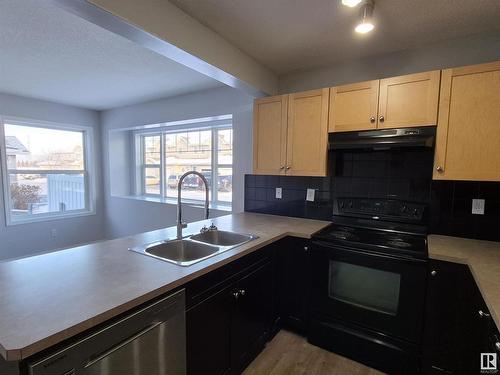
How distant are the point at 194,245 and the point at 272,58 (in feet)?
5.67

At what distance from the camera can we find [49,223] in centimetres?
396

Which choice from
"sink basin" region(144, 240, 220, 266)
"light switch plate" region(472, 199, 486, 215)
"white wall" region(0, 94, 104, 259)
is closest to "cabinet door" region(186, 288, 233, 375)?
→ "sink basin" region(144, 240, 220, 266)

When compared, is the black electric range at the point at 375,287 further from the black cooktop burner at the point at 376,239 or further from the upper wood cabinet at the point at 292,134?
the upper wood cabinet at the point at 292,134

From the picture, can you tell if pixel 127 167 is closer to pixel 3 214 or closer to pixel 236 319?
pixel 3 214

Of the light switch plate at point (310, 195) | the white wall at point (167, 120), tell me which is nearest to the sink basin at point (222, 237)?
the light switch plate at point (310, 195)

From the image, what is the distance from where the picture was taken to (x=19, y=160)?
3.69 m

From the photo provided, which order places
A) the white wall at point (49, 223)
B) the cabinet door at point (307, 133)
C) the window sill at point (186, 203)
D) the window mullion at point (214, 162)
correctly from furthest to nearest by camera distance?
the window mullion at point (214, 162) < the white wall at point (49, 223) < the window sill at point (186, 203) < the cabinet door at point (307, 133)

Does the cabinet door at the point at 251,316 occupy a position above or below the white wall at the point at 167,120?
below

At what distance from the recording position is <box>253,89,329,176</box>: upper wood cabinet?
217cm

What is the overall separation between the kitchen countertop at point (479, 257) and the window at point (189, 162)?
231 cm

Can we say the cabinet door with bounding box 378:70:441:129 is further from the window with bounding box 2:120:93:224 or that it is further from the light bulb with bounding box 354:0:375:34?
the window with bounding box 2:120:93:224

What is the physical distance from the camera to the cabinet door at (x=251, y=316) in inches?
62.0

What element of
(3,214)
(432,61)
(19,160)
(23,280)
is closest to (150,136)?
(19,160)

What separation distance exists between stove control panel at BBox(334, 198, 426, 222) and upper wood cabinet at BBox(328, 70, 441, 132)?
63cm
